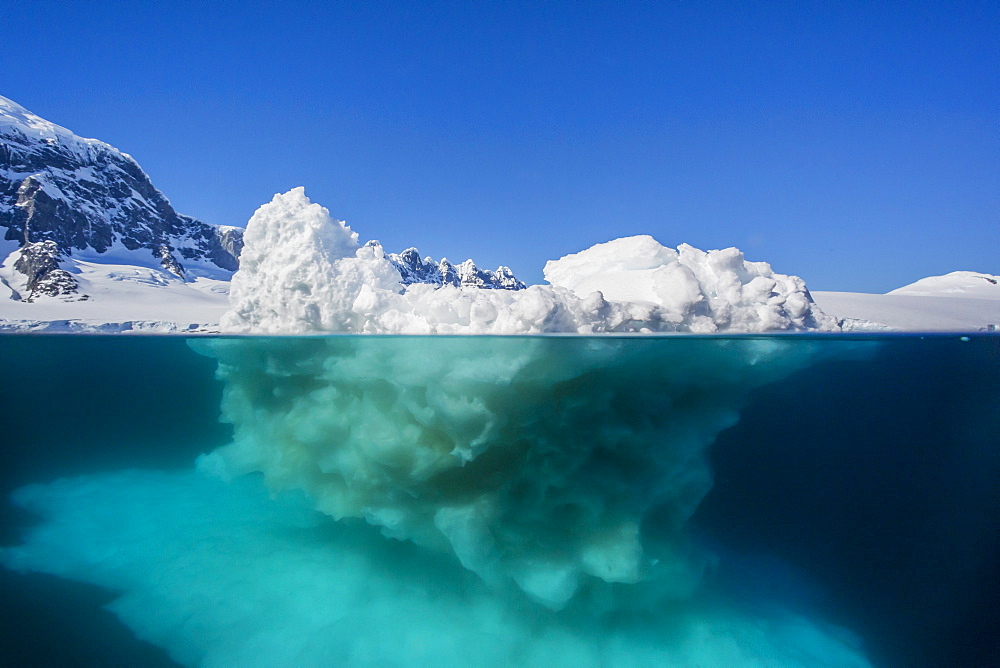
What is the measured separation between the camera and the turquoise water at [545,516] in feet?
25.9

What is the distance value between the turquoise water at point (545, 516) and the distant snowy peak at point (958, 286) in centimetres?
640

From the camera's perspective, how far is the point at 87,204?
68812 millimetres

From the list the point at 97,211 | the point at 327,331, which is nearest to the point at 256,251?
the point at 327,331

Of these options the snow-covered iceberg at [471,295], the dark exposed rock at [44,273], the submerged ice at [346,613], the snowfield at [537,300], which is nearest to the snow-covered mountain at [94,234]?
the dark exposed rock at [44,273]

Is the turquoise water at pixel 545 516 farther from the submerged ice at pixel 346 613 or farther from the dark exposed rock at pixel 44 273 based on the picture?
the dark exposed rock at pixel 44 273

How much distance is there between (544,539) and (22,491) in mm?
17460

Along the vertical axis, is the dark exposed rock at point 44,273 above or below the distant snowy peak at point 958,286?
above

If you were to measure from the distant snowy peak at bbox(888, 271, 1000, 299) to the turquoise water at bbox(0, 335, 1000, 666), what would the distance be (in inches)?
252

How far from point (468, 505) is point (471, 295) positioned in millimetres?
6032

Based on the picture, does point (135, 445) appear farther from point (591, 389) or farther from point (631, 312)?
point (631, 312)

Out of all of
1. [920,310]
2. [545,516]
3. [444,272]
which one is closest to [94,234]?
[444,272]

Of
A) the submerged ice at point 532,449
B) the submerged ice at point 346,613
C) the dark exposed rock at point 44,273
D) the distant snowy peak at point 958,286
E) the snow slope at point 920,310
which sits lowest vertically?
the submerged ice at point 346,613

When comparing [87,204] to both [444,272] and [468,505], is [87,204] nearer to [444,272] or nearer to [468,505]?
[444,272]

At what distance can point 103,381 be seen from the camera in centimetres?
1892
